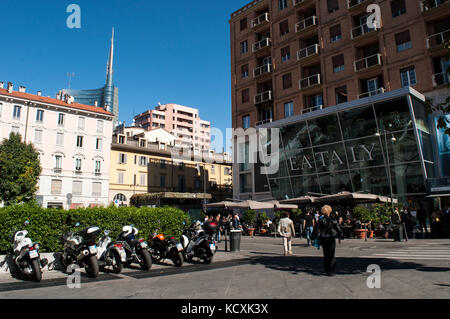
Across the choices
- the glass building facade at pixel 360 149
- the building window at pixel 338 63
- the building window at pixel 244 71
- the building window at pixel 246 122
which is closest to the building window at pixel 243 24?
the building window at pixel 244 71

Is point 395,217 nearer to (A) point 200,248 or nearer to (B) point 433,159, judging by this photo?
(B) point 433,159

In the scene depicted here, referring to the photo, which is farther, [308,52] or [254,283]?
[308,52]

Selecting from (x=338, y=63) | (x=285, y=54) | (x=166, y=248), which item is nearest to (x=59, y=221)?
(x=166, y=248)

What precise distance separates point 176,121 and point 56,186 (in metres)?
58.0

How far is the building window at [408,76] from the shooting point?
2436 centimetres

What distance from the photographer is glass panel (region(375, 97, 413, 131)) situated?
22.7 meters

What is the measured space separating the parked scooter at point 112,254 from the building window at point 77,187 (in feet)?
116

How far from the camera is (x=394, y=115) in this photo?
2341 cm

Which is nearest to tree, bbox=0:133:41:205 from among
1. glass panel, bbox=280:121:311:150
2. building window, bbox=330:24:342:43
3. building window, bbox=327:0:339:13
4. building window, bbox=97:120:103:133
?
building window, bbox=97:120:103:133

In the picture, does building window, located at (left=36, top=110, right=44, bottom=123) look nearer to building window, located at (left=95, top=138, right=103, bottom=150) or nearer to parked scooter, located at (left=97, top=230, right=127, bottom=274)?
building window, located at (left=95, top=138, right=103, bottom=150)

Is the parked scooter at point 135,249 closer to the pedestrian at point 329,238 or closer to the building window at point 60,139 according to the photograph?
the pedestrian at point 329,238

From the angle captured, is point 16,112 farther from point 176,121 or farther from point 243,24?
point 176,121

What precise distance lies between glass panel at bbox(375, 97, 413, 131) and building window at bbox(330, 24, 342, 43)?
8513 mm
